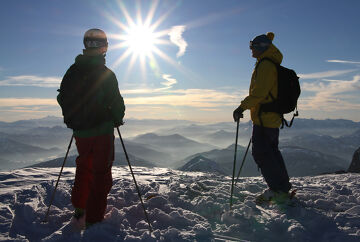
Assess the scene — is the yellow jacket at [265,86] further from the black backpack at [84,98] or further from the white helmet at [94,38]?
the white helmet at [94,38]

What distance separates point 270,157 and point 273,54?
2.02 m

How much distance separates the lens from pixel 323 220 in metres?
4.11

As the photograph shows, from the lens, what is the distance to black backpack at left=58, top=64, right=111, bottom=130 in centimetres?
368

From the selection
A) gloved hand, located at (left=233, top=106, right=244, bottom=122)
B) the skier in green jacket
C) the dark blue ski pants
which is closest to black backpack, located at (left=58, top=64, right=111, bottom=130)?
the skier in green jacket

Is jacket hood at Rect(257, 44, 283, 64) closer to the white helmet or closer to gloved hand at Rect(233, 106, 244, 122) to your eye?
gloved hand at Rect(233, 106, 244, 122)

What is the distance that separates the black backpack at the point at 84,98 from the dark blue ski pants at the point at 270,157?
3.00m

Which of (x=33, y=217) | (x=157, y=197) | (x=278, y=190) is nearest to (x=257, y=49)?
(x=278, y=190)

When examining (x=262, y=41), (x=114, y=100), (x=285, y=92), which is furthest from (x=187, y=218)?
(x=262, y=41)

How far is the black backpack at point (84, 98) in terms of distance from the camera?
3.68 metres

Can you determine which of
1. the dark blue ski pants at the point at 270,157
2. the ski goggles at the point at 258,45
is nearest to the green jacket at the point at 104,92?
the dark blue ski pants at the point at 270,157

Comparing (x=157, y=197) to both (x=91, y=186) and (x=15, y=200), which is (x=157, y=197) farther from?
(x=15, y=200)

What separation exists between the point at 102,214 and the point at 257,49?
414 cm

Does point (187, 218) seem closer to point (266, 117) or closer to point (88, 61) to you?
point (266, 117)

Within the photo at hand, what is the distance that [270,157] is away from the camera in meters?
4.94
